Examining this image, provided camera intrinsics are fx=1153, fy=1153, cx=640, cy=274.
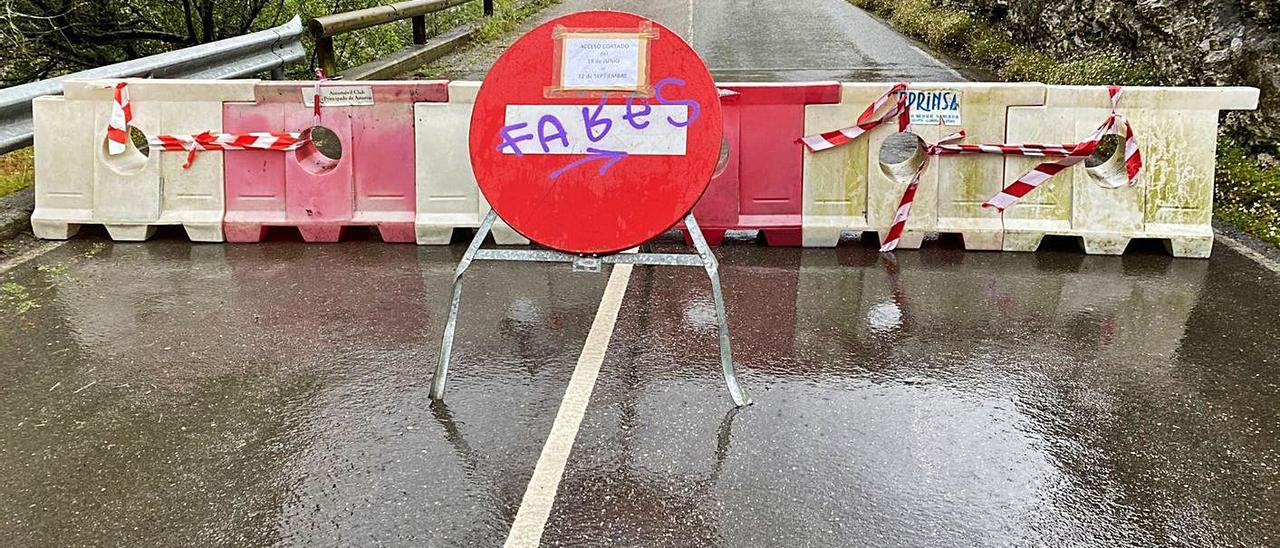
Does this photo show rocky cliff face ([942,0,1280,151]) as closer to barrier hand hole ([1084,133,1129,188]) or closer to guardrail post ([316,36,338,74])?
barrier hand hole ([1084,133,1129,188])

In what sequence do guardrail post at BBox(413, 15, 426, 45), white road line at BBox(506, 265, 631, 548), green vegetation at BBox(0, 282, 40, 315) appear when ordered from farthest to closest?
guardrail post at BBox(413, 15, 426, 45), green vegetation at BBox(0, 282, 40, 315), white road line at BBox(506, 265, 631, 548)

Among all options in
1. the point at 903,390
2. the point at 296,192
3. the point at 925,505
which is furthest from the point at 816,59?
the point at 925,505

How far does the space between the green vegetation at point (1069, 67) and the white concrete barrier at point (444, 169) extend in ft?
16.1

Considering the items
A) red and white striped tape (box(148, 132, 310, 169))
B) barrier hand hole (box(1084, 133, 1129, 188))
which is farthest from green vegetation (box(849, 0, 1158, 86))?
red and white striped tape (box(148, 132, 310, 169))

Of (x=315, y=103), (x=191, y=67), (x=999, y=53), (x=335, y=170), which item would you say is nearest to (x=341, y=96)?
(x=315, y=103)

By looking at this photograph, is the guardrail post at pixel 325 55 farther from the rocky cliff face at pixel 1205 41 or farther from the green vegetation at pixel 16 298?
the rocky cliff face at pixel 1205 41

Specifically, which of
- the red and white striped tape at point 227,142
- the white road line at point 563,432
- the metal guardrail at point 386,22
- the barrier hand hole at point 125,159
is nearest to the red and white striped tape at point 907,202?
the white road line at point 563,432

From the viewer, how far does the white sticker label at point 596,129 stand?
4.58 meters

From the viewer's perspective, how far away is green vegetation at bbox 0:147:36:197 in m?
8.00

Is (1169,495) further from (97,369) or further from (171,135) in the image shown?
(171,135)

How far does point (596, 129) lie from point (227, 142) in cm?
336

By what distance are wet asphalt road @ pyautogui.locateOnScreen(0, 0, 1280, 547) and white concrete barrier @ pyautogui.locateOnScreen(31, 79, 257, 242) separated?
0.22 metres

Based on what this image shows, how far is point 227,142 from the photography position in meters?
7.03

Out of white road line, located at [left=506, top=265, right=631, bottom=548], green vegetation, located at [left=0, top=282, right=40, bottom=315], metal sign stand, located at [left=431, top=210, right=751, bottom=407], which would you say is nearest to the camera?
white road line, located at [left=506, top=265, right=631, bottom=548]
